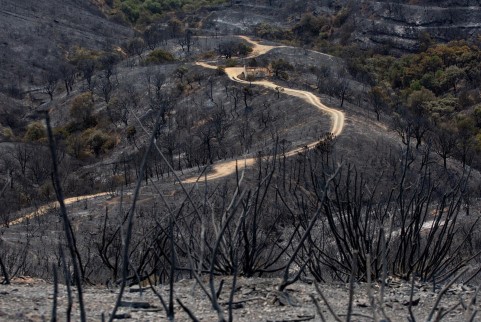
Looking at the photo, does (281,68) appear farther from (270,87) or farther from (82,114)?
(82,114)

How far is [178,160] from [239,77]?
1730 cm

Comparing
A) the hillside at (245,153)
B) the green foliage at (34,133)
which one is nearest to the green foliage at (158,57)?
the hillside at (245,153)

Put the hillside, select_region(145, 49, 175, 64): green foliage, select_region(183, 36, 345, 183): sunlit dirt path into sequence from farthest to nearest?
select_region(145, 49, 175, 64): green foliage
select_region(183, 36, 345, 183): sunlit dirt path
the hillside

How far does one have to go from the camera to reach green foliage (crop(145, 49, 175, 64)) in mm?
72875

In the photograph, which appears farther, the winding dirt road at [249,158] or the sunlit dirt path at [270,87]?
the sunlit dirt path at [270,87]

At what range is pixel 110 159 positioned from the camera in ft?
166

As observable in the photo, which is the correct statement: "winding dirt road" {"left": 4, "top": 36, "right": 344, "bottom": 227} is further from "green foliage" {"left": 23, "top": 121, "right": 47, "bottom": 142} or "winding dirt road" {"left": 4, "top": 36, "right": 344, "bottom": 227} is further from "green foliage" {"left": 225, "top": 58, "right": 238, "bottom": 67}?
"green foliage" {"left": 23, "top": 121, "right": 47, "bottom": 142}

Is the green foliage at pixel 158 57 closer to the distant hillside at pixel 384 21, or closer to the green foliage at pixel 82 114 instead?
the green foliage at pixel 82 114

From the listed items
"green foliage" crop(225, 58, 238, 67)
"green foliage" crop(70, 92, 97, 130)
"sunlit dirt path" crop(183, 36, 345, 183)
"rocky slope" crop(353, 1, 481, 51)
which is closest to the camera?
"sunlit dirt path" crop(183, 36, 345, 183)

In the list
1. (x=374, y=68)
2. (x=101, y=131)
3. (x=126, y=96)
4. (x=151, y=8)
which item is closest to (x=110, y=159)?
(x=101, y=131)

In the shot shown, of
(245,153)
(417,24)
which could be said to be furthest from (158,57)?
(245,153)

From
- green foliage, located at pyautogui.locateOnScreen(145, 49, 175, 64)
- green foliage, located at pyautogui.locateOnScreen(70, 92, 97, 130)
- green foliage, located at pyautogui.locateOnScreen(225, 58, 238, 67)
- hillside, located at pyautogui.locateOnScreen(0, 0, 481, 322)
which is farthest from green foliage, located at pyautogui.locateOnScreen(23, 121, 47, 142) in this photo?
green foliage, located at pyautogui.locateOnScreen(225, 58, 238, 67)

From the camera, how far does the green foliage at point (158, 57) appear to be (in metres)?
72.9

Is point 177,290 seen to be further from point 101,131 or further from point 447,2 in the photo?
point 447,2
